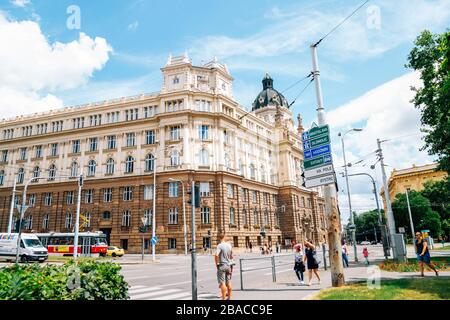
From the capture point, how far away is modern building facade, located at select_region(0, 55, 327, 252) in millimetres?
44062

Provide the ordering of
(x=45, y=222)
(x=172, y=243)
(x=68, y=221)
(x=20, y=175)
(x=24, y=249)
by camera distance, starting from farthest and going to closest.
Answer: (x=20, y=175) < (x=45, y=222) < (x=68, y=221) < (x=172, y=243) < (x=24, y=249)

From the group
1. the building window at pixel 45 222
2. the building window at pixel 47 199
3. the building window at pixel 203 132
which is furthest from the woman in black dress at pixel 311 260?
the building window at pixel 47 199

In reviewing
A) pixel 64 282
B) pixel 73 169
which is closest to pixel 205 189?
pixel 73 169

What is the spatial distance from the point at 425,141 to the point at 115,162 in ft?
135

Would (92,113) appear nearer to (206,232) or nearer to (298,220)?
(206,232)

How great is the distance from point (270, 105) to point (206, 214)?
41.4 m

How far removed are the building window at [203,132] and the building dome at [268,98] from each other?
31.8m

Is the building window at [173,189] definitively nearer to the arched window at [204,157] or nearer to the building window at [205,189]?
the building window at [205,189]

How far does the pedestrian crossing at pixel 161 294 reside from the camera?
35.1ft

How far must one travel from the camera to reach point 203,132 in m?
46.7

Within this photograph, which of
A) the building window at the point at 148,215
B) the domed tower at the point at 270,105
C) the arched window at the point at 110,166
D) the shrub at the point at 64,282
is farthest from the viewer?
the domed tower at the point at 270,105

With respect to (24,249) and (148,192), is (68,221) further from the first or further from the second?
(24,249)

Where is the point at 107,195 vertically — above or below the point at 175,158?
below

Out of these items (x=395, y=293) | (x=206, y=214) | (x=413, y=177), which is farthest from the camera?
(x=413, y=177)
